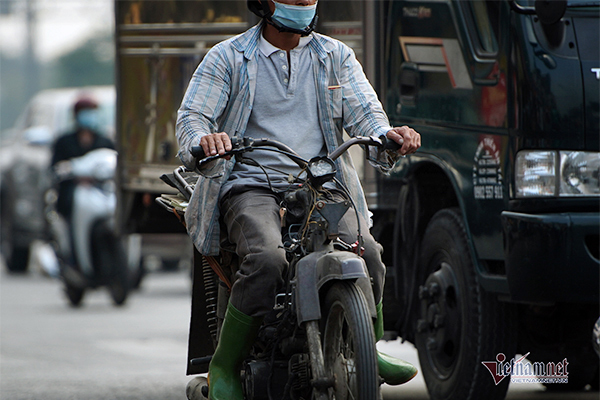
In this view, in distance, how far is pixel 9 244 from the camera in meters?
18.3

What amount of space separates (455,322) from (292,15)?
190 cm

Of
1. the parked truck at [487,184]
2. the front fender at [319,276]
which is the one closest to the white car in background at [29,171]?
the parked truck at [487,184]

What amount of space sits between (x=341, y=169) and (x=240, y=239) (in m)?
0.53

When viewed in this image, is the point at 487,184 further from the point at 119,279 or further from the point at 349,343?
the point at 119,279

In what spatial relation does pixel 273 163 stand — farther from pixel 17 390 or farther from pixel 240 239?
Answer: pixel 17 390

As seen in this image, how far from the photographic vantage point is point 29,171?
1742 cm

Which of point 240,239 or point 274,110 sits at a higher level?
point 274,110

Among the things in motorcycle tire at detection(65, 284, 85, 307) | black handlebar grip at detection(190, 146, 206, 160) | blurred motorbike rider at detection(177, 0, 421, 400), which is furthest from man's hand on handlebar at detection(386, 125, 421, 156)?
motorcycle tire at detection(65, 284, 85, 307)

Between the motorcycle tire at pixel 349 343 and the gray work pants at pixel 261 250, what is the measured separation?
0.25 metres

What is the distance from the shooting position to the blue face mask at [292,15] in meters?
4.72

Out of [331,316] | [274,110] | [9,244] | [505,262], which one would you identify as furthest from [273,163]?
[9,244]

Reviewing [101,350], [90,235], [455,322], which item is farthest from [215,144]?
[90,235]

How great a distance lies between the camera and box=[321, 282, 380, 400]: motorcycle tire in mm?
4070

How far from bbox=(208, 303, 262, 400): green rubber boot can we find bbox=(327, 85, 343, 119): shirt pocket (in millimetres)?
903
